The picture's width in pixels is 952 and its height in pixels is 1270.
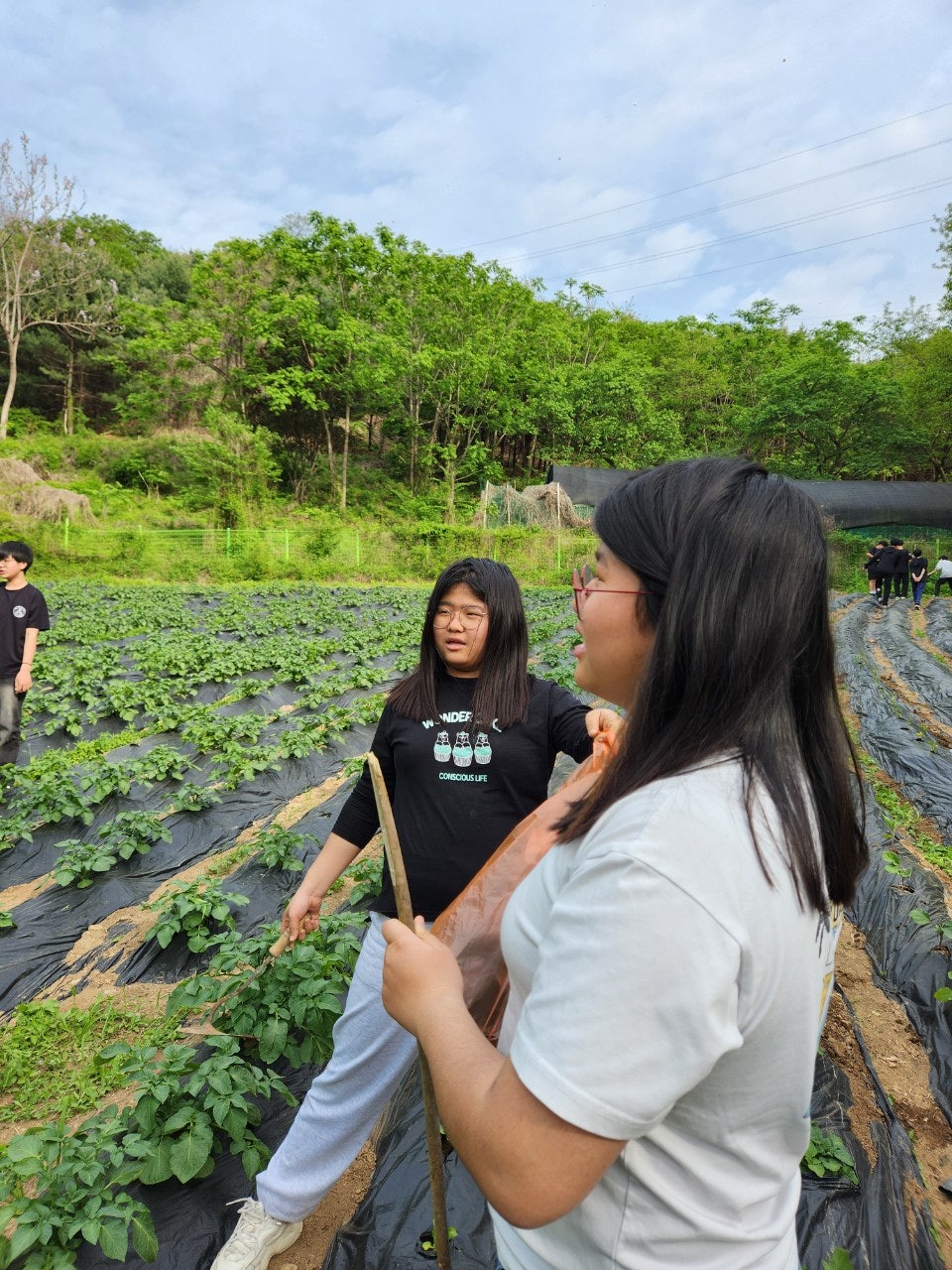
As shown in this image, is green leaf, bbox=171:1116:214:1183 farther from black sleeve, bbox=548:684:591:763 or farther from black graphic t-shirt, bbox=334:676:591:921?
black sleeve, bbox=548:684:591:763

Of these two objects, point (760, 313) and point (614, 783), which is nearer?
point (614, 783)

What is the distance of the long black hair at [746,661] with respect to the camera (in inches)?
31.0

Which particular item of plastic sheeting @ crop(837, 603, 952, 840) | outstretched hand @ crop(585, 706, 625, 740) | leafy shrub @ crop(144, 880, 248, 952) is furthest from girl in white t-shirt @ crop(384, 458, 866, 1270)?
plastic sheeting @ crop(837, 603, 952, 840)

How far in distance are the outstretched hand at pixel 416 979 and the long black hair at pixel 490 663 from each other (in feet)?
3.51

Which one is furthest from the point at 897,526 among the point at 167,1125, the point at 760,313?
the point at 167,1125

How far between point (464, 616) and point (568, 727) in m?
0.45

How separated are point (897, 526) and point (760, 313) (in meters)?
19.4

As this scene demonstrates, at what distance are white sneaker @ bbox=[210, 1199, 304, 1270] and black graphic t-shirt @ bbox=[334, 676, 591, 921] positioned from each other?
825mm

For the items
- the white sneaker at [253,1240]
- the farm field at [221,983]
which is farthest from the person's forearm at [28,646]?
the white sneaker at [253,1240]

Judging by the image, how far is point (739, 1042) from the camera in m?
0.68

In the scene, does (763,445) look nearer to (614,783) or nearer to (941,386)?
(941,386)

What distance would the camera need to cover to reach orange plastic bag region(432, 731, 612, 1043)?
3.90 feet

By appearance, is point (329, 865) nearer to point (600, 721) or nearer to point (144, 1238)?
point (600, 721)

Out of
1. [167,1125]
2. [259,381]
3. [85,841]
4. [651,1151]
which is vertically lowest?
[85,841]
